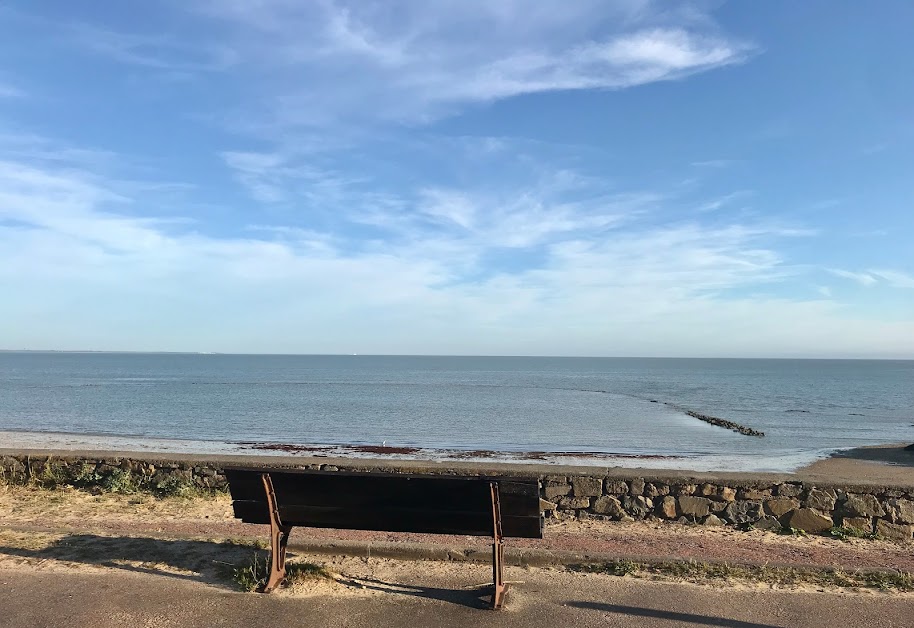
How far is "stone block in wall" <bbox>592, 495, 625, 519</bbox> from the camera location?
7.55 m

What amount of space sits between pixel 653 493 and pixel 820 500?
161 cm

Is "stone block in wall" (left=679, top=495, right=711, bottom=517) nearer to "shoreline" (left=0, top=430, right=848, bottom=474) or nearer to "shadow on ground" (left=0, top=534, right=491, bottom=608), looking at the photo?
"shadow on ground" (left=0, top=534, right=491, bottom=608)

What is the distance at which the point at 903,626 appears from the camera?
428cm

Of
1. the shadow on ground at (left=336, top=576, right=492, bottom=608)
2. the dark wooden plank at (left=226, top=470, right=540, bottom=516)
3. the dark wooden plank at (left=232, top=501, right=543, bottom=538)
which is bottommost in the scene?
the shadow on ground at (left=336, top=576, right=492, bottom=608)

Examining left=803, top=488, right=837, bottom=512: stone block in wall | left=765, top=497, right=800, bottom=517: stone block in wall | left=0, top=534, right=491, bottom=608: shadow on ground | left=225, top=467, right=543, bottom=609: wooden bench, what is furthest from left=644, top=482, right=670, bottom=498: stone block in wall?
left=0, top=534, right=491, bottom=608: shadow on ground

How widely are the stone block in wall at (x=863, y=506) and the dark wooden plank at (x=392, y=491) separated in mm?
4107

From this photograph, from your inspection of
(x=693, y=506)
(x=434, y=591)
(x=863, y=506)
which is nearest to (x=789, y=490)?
(x=863, y=506)

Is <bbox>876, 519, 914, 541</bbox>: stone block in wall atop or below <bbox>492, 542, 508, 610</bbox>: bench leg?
below

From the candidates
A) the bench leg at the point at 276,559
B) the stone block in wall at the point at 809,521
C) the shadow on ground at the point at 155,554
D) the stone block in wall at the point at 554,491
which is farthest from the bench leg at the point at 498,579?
the stone block in wall at the point at 809,521

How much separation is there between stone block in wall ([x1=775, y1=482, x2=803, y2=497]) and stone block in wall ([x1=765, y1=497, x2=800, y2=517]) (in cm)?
4

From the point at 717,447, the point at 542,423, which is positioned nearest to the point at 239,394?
the point at 542,423

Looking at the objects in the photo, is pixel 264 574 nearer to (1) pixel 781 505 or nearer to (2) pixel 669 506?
(2) pixel 669 506

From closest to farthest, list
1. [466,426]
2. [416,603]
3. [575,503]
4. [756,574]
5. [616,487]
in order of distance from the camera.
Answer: [416,603], [756,574], [616,487], [575,503], [466,426]

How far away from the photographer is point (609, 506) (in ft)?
24.9
